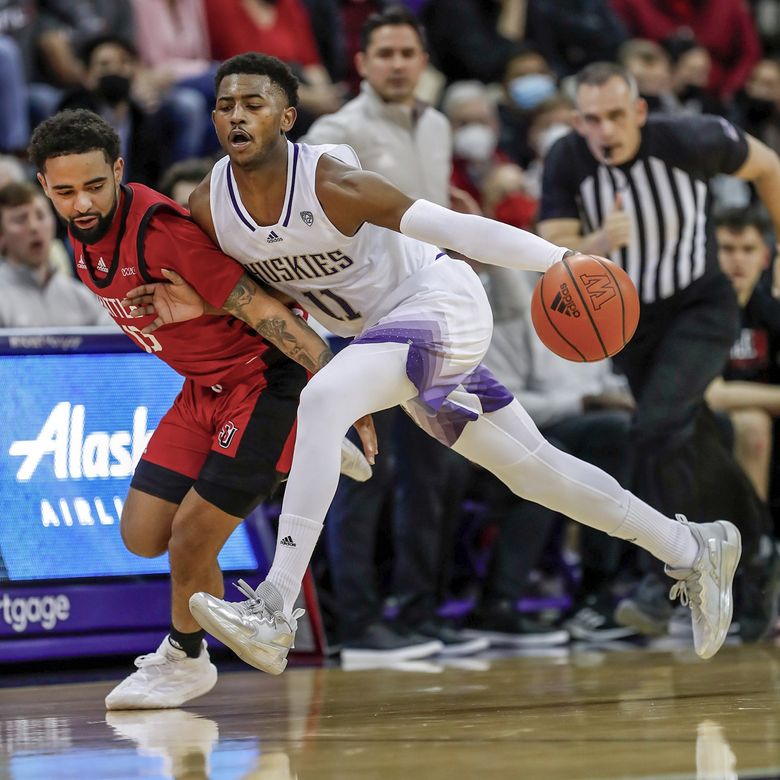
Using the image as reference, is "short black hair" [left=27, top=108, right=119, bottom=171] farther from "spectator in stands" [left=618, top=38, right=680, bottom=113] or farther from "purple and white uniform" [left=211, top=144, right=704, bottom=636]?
"spectator in stands" [left=618, top=38, right=680, bottom=113]

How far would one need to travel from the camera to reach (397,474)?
6.77m

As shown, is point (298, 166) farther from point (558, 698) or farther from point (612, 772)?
point (612, 772)

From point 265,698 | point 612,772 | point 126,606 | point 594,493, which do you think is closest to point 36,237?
point 126,606

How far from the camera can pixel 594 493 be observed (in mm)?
4809

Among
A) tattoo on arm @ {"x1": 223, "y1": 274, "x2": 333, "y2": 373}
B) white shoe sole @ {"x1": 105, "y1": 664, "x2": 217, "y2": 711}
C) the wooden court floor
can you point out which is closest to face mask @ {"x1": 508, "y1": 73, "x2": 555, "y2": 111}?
the wooden court floor

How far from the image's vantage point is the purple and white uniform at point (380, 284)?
454 centimetres

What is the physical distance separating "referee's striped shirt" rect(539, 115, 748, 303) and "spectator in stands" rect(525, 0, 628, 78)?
17.9ft

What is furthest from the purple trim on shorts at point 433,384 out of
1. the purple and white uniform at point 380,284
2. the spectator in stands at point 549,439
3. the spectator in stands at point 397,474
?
the spectator in stands at point 549,439

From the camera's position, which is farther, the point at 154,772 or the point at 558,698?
the point at 558,698

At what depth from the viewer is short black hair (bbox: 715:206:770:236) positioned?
7512 millimetres

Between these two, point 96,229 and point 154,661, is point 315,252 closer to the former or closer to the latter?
point 96,229

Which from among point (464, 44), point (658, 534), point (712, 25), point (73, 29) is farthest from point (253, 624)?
point (712, 25)

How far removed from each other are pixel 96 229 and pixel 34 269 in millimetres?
2298

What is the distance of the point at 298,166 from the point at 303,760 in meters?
1.92
